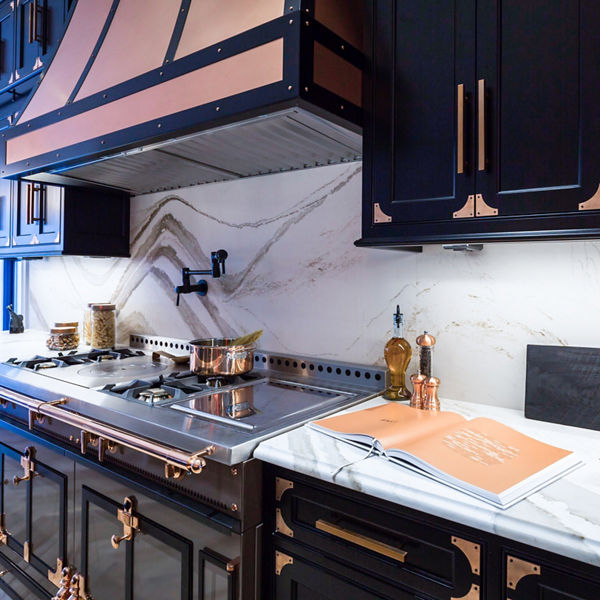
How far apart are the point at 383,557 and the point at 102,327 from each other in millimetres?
2064

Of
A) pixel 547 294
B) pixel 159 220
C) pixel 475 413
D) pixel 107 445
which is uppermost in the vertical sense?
pixel 159 220

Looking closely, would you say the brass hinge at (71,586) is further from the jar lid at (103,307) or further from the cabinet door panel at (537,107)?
the cabinet door panel at (537,107)

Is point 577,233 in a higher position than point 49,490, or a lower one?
higher

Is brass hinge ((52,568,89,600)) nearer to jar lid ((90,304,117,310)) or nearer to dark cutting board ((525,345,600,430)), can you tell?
jar lid ((90,304,117,310))

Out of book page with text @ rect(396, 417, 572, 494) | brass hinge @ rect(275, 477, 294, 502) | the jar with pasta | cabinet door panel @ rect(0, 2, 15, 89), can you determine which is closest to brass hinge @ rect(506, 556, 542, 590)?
book page with text @ rect(396, 417, 572, 494)

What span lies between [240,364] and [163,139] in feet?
2.67

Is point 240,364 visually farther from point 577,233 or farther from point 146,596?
point 577,233

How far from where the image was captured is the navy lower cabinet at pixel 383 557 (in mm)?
791

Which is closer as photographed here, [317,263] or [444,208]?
[444,208]

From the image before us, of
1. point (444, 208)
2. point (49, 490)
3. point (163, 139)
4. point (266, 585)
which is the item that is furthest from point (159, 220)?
point (266, 585)

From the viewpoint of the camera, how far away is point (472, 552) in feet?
2.78

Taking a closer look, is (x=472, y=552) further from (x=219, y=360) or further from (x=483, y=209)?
(x=219, y=360)

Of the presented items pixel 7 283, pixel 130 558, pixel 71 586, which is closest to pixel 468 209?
pixel 130 558

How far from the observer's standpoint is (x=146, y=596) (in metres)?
1.33
